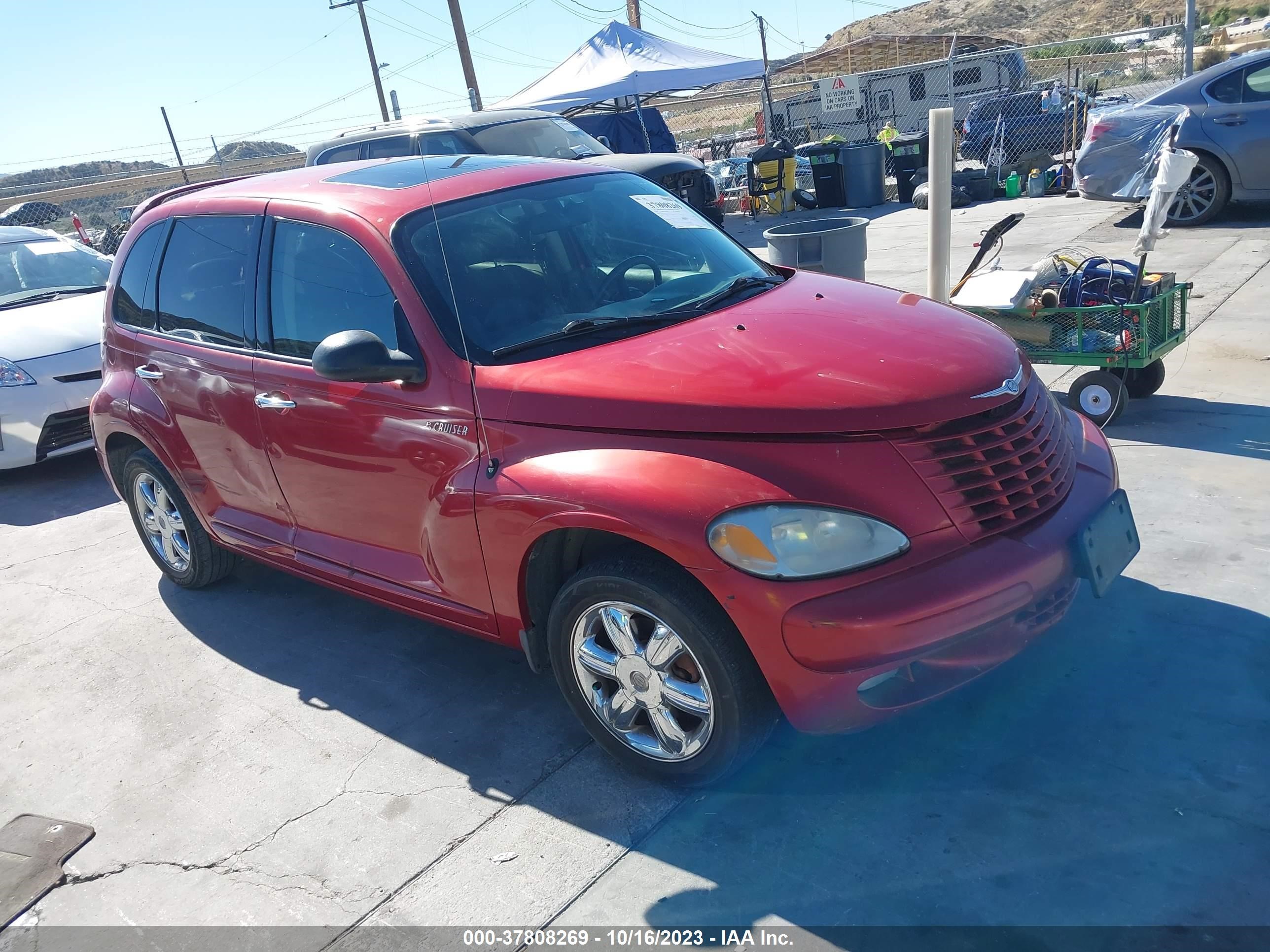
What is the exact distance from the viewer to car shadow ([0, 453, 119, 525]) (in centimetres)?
673

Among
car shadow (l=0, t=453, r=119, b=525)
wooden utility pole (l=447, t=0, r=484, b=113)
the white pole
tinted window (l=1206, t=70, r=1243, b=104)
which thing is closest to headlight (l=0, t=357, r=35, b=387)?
car shadow (l=0, t=453, r=119, b=525)

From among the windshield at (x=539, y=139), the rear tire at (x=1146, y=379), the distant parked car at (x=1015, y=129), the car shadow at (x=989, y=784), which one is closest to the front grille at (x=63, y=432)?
the car shadow at (x=989, y=784)

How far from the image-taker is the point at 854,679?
255 cm

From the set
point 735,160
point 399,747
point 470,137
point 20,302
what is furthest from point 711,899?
point 735,160

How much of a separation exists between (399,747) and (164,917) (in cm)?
88

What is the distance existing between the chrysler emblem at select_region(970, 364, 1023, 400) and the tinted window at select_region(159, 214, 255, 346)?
2744 millimetres

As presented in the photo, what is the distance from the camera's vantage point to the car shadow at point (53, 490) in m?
6.73

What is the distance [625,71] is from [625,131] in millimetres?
1044

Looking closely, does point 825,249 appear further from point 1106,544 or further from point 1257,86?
point 1257,86

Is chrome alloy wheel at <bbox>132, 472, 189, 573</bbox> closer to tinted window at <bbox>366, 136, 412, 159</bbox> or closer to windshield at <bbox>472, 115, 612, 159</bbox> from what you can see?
windshield at <bbox>472, 115, 612, 159</bbox>

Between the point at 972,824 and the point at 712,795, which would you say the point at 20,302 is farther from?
the point at 972,824

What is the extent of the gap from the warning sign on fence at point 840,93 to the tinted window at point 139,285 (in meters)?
15.5

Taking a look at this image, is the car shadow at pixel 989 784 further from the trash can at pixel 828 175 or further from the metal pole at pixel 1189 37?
the trash can at pixel 828 175

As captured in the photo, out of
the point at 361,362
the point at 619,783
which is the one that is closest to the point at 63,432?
the point at 361,362
